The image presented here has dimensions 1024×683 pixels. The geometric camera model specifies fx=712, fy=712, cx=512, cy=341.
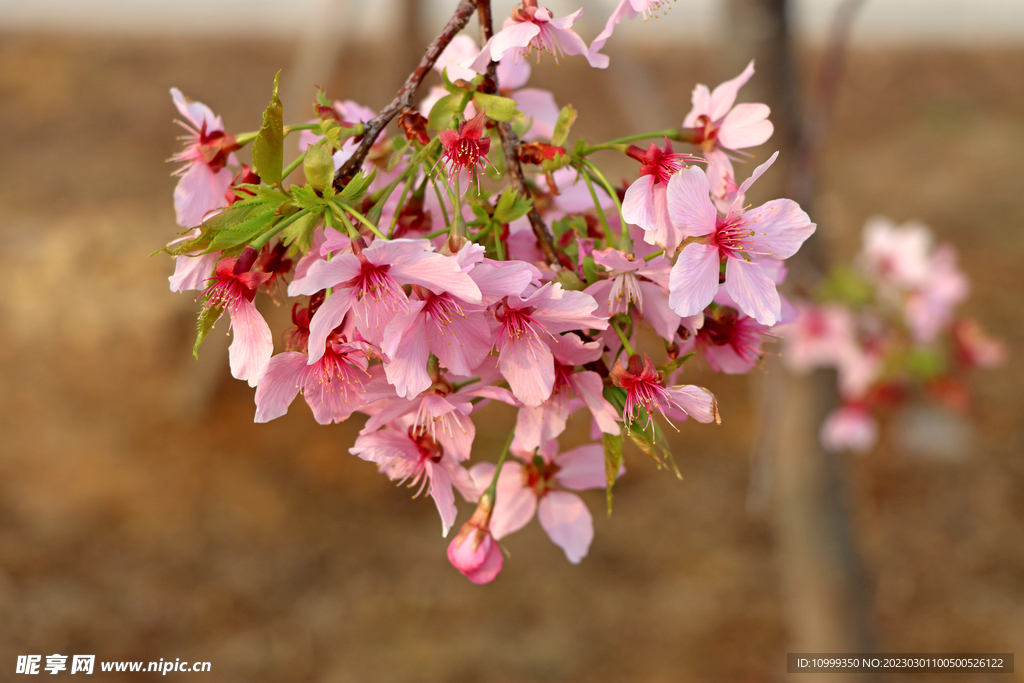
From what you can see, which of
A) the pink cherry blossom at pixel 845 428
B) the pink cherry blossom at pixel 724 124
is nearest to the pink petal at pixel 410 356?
the pink cherry blossom at pixel 724 124

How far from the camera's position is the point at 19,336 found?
3.80 m

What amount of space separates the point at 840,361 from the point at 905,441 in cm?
252

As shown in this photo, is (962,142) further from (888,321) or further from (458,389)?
(458,389)

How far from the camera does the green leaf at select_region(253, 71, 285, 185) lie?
569mm

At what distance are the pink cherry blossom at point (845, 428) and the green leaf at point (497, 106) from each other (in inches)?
69.1

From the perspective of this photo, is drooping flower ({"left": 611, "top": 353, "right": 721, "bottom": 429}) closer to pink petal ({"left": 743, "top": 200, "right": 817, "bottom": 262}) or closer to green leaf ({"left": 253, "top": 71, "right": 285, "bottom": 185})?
pink petal ({"left": 743, "top": 200, "right": 817, "bottom": 262})

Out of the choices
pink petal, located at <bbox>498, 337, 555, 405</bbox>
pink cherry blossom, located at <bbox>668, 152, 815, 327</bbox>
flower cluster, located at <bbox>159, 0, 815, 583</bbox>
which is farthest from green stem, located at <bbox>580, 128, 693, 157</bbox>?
pink petal, located at <bbox>498, 337, 555, 405</bbox>

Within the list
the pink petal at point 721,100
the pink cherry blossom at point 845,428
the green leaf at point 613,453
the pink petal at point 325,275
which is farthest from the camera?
the pink cherry blossom at point 845,428

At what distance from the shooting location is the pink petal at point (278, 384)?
60 cm

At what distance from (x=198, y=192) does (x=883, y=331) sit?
2.12m

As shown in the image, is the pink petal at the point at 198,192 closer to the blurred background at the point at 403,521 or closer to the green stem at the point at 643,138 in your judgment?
the green stem at the point at 643,138

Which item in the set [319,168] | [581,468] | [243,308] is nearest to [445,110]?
[319,168]

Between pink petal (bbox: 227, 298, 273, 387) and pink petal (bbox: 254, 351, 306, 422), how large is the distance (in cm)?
1

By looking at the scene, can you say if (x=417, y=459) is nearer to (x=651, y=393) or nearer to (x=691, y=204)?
(x=651, y=393)
